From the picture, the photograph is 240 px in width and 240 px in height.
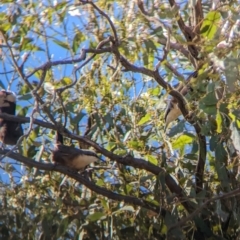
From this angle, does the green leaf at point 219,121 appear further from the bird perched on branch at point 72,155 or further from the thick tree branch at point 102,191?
the bird perched on branch at point 72,155

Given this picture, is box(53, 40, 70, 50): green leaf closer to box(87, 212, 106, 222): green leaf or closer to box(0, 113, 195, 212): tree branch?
box(0, 113, 195, 212): tree branch

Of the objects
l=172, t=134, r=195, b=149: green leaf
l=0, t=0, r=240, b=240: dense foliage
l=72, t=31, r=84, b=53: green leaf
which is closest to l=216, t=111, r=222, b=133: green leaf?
l=0, t=0, r=240, b=240: dense foliage

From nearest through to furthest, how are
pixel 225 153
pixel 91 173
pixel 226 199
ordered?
pixel 225 153
pixel 226 199
pixel 91 173

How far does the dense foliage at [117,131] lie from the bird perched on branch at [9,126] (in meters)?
0.10

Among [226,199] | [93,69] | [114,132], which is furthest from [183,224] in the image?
[93,69]

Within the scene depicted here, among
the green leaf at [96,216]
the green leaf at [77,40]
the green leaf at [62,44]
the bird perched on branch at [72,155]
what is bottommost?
the green leaf at [96,216]

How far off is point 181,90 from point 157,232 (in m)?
0.55

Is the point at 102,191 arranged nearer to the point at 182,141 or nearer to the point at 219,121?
the point at 182,141

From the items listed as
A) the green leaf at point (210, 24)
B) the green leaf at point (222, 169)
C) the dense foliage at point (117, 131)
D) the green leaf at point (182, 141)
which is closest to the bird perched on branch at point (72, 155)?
the dense foliage at point (117, 131)

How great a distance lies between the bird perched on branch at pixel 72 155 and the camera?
2916mm

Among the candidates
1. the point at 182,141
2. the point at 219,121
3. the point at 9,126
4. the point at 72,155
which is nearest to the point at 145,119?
the point at 182,141

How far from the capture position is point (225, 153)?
A: 256cm

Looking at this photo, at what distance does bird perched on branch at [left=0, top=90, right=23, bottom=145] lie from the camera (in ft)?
10.2

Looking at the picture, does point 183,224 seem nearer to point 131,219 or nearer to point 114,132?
point 131,219
